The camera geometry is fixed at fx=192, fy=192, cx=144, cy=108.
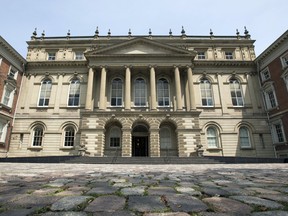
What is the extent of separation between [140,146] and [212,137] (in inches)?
350

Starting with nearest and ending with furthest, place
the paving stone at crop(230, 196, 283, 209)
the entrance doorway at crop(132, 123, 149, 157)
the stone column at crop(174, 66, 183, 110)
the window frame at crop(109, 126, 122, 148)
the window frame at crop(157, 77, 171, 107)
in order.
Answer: the paving stone at crop(230, 196, 283, 209), the stone column at crop(174, 66, 183, 110), the window frame at crop(109, 126, 122, 148), the entrance doorway at crop(132, 123, 149, 157), the window frame at crop(157, 77, 171, 107)

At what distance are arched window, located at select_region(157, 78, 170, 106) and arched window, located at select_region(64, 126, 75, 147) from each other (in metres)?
11.3

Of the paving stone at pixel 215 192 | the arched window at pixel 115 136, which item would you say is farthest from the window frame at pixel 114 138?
the paving stone at pixel 215 192

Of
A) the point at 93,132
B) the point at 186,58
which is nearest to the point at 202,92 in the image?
the point at 186,58

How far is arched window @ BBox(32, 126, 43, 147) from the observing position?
907 inches

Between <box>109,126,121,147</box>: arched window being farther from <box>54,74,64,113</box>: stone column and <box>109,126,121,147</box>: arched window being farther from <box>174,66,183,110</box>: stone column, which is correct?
<box>174,66,183,110</box>: stone column

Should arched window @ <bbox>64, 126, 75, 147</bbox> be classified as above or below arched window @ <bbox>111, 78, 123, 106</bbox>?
below

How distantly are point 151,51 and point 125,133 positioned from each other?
1108cm

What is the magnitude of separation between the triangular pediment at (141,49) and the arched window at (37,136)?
37.6ft

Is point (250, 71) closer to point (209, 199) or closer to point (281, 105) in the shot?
point (281, 105)

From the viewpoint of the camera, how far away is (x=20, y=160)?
1744cm

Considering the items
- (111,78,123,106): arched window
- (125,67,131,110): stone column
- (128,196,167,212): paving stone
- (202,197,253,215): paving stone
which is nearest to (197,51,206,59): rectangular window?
(125,67,131,110): stone column

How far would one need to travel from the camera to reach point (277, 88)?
73.9ft

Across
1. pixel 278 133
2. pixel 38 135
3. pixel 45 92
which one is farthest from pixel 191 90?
pixel 38 135
